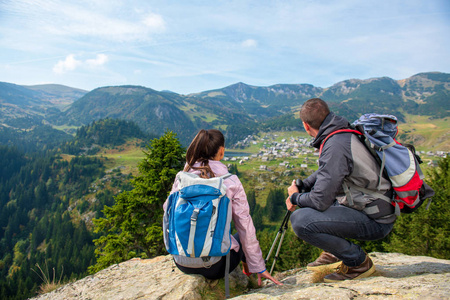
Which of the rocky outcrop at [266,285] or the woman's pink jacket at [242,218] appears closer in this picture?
the rocky outcrop at [266,285]

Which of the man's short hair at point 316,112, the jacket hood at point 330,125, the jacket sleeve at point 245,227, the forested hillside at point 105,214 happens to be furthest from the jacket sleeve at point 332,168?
the forested hillside at point 105,214

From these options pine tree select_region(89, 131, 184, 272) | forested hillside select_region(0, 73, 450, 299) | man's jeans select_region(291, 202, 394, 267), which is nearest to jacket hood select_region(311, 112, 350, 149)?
man's jeans select_region(291, 202, 394, 267)

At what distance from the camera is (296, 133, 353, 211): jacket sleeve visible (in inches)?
132

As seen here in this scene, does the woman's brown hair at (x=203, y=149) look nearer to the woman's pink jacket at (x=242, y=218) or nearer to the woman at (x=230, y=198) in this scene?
the woman at (x=230, y=198)

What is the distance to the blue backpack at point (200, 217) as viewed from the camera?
345 cm

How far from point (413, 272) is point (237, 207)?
370 cm

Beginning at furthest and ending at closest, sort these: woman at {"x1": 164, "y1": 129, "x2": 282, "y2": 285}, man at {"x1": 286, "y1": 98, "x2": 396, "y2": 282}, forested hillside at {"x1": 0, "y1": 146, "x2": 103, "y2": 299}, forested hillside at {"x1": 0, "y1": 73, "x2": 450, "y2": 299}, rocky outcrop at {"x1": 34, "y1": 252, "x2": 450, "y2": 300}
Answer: forested hillside at {"x1": 0, "y1": 146, "x2": 103, "y2": 299} → forested hillside at {"x1": 0, "y1": 73, "x2": 450, "y2": 299} → woman at {"x1": 164, "y1": 129, "x2": 282, "y2": 285} → man at {"x1": 286, "y1": 98, "x2": 396, "y2": 282} → rocky outcrop at {"x1": 34, "y1": 252, "x2": 450, "y2": 300}

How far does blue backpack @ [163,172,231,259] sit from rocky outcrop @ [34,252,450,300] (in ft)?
3.66

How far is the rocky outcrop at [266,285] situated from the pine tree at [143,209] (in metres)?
8.50

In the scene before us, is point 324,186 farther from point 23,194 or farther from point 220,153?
point 23,194

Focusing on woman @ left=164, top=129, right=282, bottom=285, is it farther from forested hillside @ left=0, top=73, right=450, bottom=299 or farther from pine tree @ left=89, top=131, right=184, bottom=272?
pine tree @ left=89, top=131, right=184, bottom=272

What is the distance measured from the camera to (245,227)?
13.1ft

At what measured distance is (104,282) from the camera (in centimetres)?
576

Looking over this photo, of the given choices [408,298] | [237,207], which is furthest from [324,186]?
[408,298]
